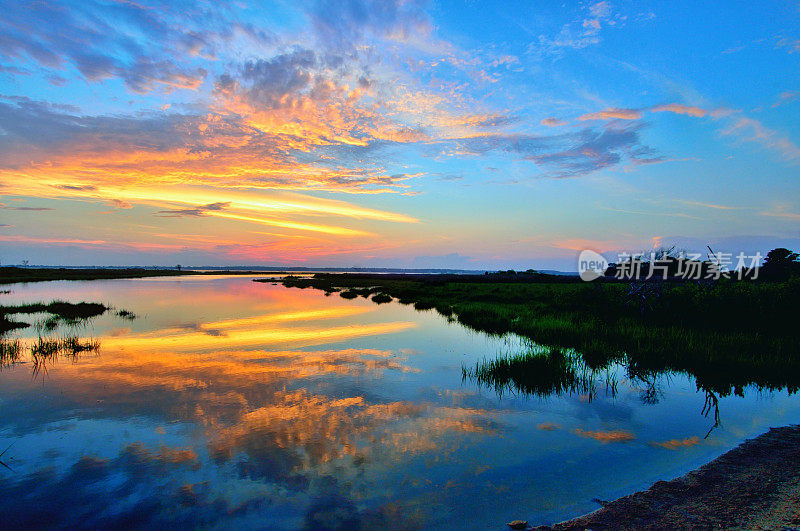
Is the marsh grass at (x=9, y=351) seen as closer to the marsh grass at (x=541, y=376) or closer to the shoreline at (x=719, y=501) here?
the marsh grass at (x=541, y=376)

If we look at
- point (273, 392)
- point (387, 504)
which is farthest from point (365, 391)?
point (387, 504)

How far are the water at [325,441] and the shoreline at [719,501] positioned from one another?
1.87 feet

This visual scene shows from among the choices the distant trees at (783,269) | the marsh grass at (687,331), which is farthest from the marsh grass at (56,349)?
the distant trees at (783,269)

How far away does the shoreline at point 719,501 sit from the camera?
586 centimetres

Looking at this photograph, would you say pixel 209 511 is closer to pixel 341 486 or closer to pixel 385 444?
pixel 341 486

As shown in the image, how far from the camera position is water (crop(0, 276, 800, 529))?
22.4 ft

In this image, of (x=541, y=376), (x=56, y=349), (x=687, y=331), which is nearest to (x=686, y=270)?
(x=687, y=331)

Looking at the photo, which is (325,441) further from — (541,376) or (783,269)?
(783,269)

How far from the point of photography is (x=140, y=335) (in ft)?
74.0

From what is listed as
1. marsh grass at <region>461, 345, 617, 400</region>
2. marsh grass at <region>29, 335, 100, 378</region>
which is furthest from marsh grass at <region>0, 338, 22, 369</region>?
marsh grass at <region>461, 345, 617, 400</region>

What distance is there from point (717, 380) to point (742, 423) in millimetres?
5056

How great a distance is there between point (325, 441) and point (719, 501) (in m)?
7.81

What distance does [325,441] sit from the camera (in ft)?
30.9

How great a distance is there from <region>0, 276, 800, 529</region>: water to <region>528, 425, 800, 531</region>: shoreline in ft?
1.87
